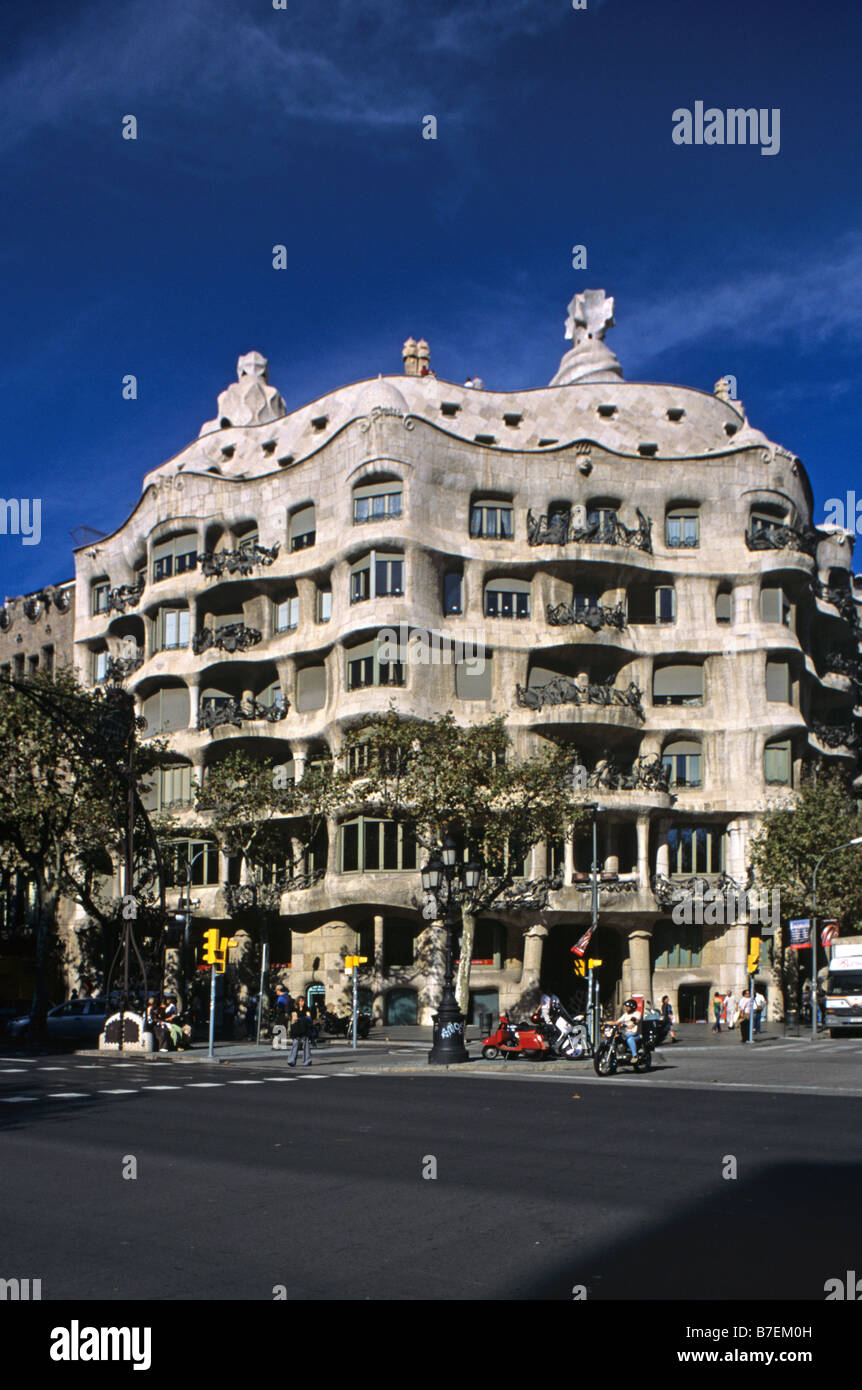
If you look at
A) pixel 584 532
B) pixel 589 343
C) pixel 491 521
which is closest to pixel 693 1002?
pixel 584 532

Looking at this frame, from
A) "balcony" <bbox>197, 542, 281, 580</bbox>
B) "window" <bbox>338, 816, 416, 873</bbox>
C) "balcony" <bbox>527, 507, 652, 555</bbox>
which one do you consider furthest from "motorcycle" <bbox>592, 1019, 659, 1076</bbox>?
"balcony" <bbox>197, 542, 281, 580</bbox>

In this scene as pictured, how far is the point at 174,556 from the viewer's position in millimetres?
56281

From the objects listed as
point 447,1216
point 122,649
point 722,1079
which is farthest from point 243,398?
point 447,1216

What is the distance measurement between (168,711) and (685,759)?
21.4 meters

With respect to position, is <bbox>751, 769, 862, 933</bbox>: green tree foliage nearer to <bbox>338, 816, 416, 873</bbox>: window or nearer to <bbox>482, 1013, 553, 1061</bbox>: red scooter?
<bbox>338, 816, 416, 873</bbox>: window

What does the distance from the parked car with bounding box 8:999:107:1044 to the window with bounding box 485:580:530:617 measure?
20.3 metres

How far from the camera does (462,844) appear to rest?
3400 cm

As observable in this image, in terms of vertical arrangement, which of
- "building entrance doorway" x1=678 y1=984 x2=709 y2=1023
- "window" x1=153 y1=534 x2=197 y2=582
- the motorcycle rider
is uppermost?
"window" x1=153 y1=534 x2=197 y2=582

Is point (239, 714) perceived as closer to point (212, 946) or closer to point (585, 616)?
point (585, 616)

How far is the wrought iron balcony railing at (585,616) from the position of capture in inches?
1967

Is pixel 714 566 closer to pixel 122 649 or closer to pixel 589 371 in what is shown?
pixel 589 371

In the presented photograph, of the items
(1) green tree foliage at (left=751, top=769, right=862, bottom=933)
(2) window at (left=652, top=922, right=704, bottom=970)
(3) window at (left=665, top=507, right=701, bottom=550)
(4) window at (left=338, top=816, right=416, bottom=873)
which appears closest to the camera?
(1) green tree foliage at (left=751, top=769, right=862, bottom=933)

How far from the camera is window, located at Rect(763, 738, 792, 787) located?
50678 mm

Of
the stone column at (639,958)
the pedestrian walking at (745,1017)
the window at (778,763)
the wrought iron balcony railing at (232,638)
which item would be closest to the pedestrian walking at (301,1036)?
the pedestrian walking at (745,1017)
